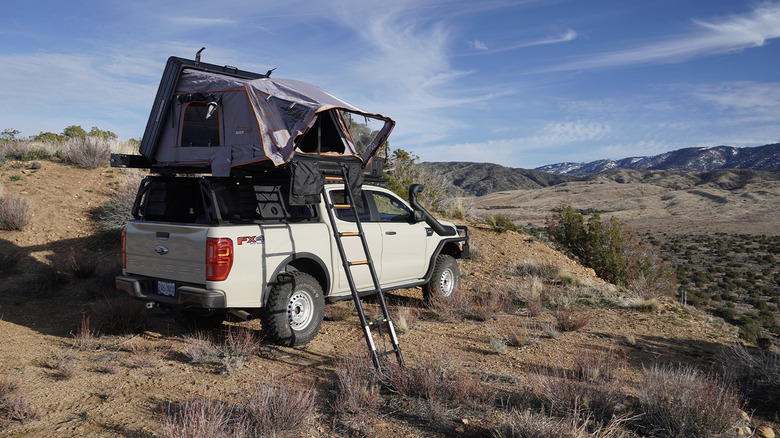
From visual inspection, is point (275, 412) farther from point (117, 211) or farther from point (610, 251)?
point (610, 251)

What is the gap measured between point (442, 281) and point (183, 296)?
177 inches

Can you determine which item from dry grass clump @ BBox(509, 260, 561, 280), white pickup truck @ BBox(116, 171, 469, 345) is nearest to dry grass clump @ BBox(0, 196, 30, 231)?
white pickup truck @ BBox(116, 171, 469, 345)

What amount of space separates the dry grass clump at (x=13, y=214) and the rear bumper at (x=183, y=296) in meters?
8.06

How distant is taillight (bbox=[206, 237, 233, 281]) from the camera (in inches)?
225

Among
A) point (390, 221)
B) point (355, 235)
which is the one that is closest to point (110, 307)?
point (355, 235)

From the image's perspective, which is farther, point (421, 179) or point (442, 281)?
point (421, 179)

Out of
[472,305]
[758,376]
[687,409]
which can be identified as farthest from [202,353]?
[758,376]

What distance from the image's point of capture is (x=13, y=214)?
12.4 meters

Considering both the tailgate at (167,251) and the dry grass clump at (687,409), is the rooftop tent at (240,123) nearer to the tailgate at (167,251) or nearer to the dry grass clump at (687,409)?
the tailgate at (167,251)

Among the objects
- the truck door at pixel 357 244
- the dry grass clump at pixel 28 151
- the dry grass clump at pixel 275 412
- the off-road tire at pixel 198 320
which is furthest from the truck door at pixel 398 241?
the dry grass clump at pixel 28 151

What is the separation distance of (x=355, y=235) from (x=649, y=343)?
13.5ft

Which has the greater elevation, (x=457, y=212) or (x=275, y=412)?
(x=457, y=212)

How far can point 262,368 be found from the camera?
5.66 meters

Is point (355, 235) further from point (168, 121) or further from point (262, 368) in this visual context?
point (168, 121)
